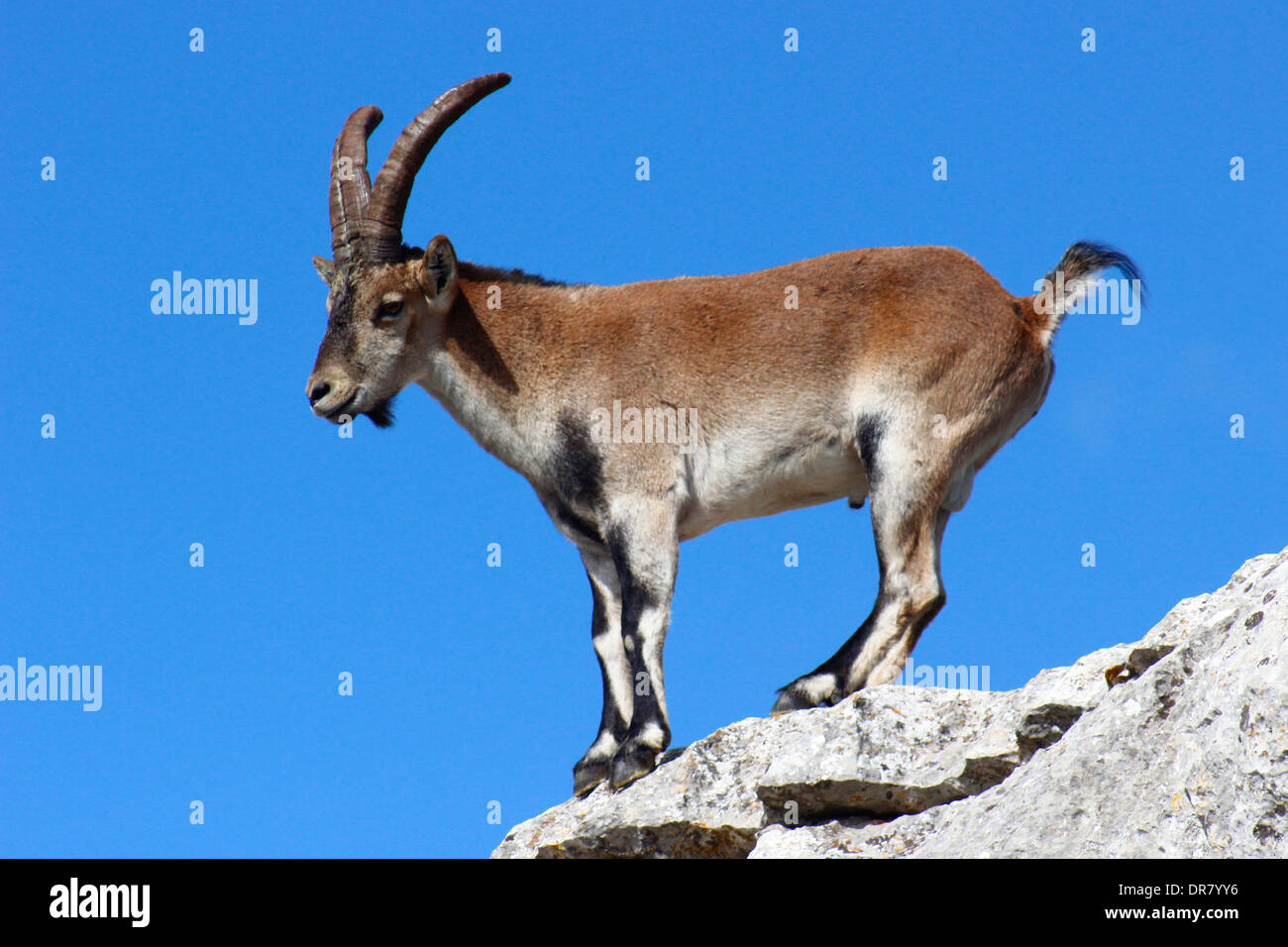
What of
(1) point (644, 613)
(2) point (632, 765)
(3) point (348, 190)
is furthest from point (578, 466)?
(3) point (348, 190)

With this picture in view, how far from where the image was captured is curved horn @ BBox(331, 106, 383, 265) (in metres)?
12.5

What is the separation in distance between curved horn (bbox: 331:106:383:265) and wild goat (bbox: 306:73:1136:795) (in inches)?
0.8

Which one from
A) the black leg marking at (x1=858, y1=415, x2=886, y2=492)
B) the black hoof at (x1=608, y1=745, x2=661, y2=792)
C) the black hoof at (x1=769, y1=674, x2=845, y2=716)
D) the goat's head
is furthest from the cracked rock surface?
the goat's head

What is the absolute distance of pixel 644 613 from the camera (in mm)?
11211

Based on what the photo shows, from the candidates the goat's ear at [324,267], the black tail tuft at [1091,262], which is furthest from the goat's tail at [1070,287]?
the goat's ear at [324,267]

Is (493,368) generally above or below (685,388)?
above

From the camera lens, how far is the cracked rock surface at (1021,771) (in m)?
6.50

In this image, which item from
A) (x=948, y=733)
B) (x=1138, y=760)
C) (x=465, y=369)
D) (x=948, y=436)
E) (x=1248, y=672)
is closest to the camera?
(x=1248, y=672)

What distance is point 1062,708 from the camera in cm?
909

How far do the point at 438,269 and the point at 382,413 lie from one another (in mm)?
1298

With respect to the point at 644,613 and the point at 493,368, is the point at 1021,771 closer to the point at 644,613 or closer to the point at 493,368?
the point at 644,613
